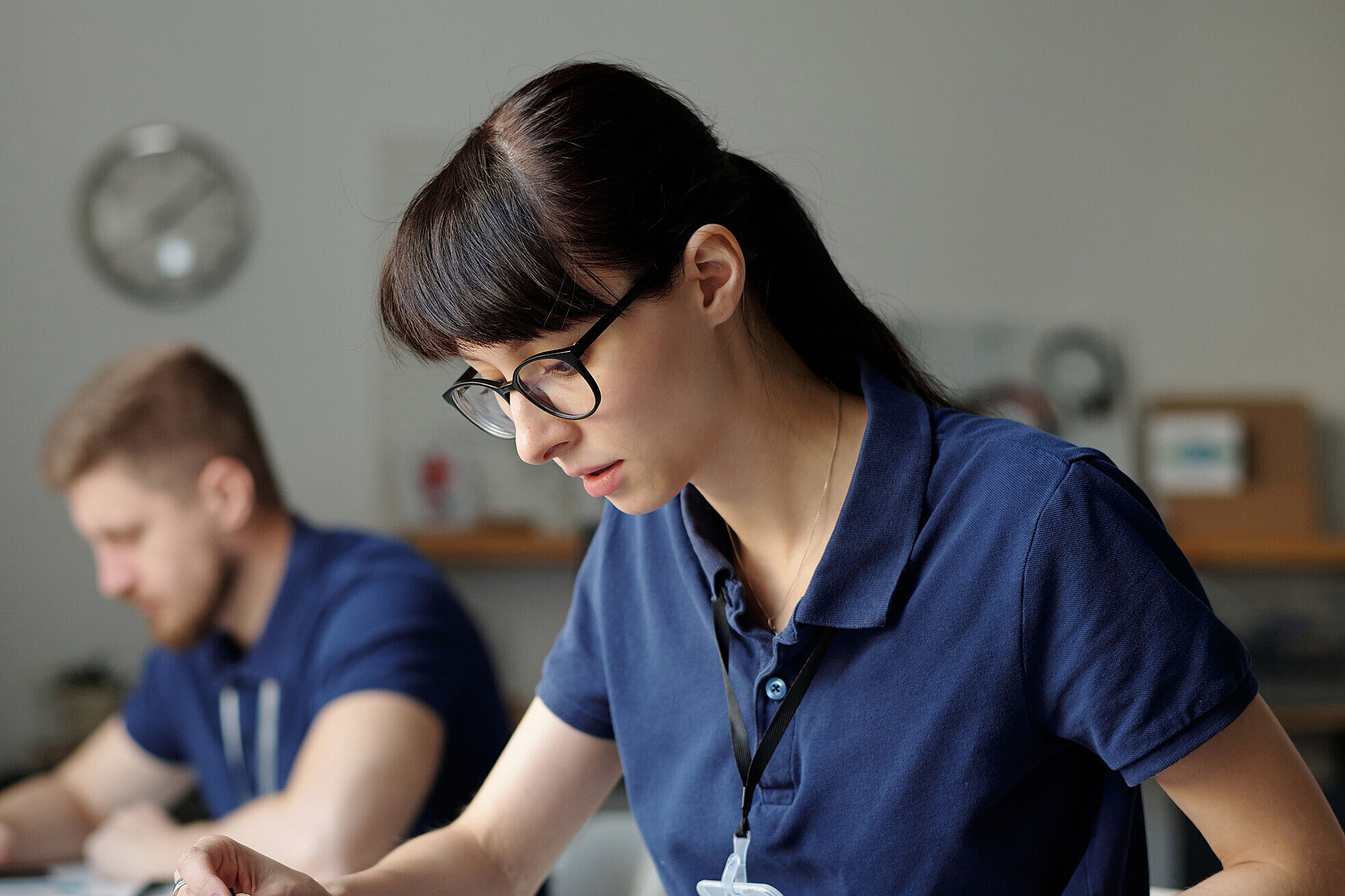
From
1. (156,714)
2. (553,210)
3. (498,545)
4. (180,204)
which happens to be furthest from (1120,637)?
(180,204)

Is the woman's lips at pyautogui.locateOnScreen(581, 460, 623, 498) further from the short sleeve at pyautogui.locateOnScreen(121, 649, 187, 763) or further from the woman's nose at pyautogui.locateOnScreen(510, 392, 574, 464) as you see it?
the short sleeve at pyautogui.locateOnScreen(121, 649, 187, 763)

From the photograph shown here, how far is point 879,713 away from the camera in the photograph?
37.7 inches

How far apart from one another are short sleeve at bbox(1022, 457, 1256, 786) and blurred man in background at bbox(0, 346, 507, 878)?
1.08 metres

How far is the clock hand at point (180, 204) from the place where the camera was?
3732mm

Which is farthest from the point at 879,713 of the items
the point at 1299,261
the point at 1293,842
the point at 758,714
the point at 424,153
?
the point at 1299,261

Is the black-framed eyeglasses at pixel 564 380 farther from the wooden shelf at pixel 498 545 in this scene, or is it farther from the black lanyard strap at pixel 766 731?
the wooden shelf at pixel 498 545

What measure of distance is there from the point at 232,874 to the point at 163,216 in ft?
10.6

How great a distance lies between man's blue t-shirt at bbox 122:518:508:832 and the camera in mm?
1785

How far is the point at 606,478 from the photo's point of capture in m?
0.95

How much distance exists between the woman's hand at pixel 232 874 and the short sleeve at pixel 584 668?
288mm

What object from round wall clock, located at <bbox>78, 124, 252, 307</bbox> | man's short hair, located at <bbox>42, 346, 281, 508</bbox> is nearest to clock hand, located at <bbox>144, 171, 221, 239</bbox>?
round wall clock, located at <bbox>78, 124, 252, 307</bbox>

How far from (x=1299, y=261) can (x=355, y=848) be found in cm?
369

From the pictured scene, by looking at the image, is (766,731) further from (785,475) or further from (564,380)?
(564,380)

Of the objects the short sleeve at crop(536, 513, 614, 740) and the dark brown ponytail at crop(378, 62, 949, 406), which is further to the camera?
A: the short sleeve at crop(536, 513, 614, 740)
